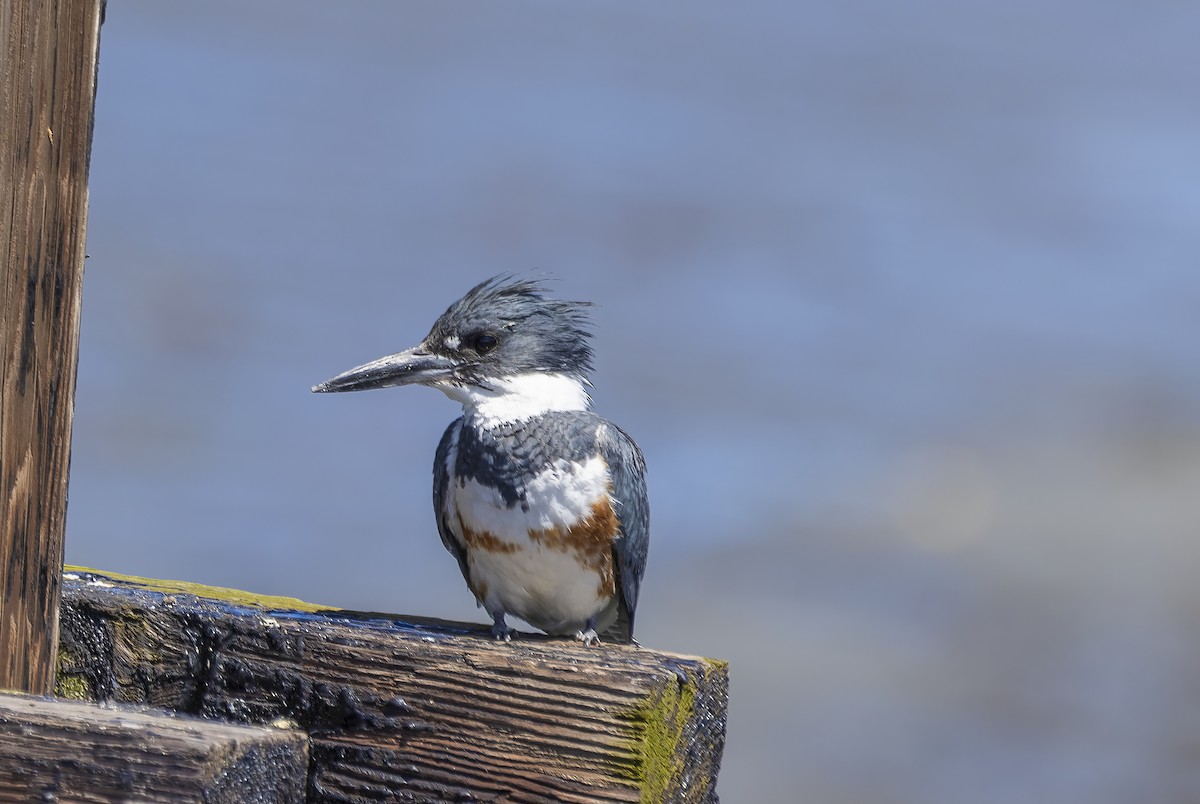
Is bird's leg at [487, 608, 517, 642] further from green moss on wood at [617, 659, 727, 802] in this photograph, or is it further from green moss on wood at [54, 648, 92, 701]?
A: green moss on wood at [54, 648, 92, 701]

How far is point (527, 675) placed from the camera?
99.3 inches

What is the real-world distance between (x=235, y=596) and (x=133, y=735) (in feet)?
4.38

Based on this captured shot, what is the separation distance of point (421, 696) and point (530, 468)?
54.6 inches

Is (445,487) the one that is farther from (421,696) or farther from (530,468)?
(421,696)

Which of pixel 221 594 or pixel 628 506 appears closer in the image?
pixel 221 594

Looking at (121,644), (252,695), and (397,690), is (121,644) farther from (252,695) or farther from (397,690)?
(397,690)

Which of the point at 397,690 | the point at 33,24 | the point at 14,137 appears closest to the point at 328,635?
the point at 397,690

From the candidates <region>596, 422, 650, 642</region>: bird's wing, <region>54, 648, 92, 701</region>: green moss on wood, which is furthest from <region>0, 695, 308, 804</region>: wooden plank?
<region>596, 422, 650, 642</region>: bird's wing

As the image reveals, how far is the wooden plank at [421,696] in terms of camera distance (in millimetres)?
2457

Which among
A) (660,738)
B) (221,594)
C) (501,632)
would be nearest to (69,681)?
(221,594)

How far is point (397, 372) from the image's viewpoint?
4039 millimetres

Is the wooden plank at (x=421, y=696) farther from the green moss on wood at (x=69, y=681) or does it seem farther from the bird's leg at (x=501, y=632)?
the bird's leg at (x=501, y=632)

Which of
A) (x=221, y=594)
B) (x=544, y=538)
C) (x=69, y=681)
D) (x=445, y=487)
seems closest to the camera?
(x=69, y=681)

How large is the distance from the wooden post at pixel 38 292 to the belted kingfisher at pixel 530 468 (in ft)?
4.46
